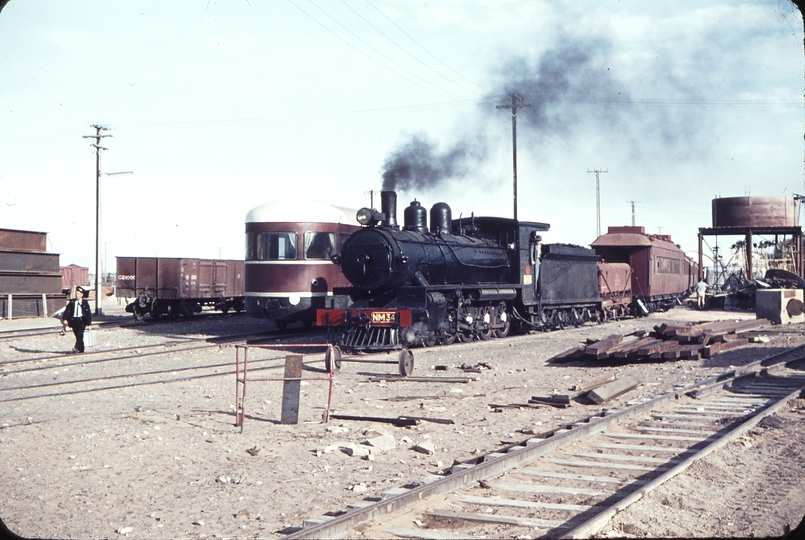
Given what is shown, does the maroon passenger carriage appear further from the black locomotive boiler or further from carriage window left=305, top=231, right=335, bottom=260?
carriage window left=305, top=231, right=335, bottom=260

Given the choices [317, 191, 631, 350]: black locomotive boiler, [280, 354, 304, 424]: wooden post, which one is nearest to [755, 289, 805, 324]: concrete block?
[317, 191, 631, 350]: black locomotive boiler

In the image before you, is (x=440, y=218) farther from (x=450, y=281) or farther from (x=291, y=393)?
(x=291, y=393)

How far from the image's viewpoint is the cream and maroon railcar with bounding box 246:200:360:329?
18.0 meters

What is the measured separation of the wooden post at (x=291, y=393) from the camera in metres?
8.41

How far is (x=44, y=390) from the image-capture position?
10.9 metres

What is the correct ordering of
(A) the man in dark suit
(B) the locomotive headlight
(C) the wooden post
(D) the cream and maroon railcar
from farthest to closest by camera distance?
(D) the cream and maroon railcar
(B) the locomotive headlight
(A) the man in dark suit
(C) the wooden post

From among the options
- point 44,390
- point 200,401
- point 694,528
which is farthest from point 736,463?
point 44,390

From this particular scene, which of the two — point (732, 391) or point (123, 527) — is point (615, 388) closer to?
point (732, 391)

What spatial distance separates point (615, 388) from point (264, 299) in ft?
33.8

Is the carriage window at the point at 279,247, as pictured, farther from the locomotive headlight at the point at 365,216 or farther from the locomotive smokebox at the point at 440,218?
the locomotive smokebox at the point at 440,218

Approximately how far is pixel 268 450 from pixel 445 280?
400 inches

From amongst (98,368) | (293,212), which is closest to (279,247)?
(293,212)

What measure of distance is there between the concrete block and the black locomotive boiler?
6.72 metres

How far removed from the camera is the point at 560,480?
5.76 m
